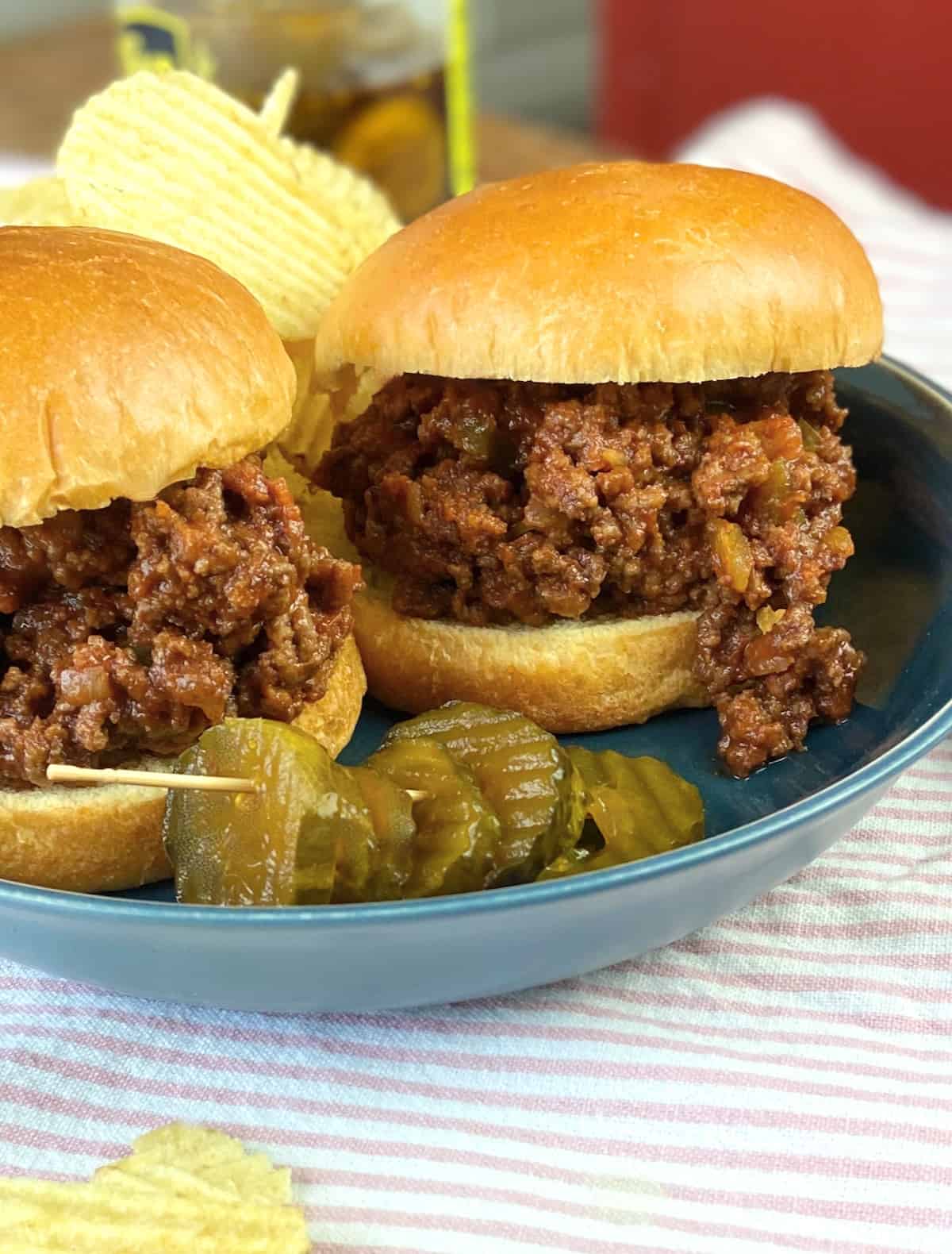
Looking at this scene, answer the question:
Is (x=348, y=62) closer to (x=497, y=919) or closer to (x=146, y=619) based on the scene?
(x=146, y=619)

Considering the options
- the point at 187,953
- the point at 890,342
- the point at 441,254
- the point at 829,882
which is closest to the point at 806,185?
the point at 890,342

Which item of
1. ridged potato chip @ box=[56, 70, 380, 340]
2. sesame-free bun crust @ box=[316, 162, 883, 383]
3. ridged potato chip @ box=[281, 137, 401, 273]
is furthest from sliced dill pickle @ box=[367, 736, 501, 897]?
ridged potato chip @ box=[281, 137, 401, 273]

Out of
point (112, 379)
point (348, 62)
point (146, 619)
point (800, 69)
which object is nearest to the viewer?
point (112, 379)

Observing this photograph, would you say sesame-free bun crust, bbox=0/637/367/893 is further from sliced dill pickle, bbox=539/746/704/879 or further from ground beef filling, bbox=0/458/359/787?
sliced dill pickle, bbox=539/746/704/879

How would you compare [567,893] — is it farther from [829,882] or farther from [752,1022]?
[829,882]

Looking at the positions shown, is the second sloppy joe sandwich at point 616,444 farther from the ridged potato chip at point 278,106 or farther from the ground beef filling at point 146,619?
the ridged potato chip at point 278,106

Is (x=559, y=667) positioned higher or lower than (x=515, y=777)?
lower

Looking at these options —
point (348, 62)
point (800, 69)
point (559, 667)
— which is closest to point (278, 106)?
point (559, 667)
